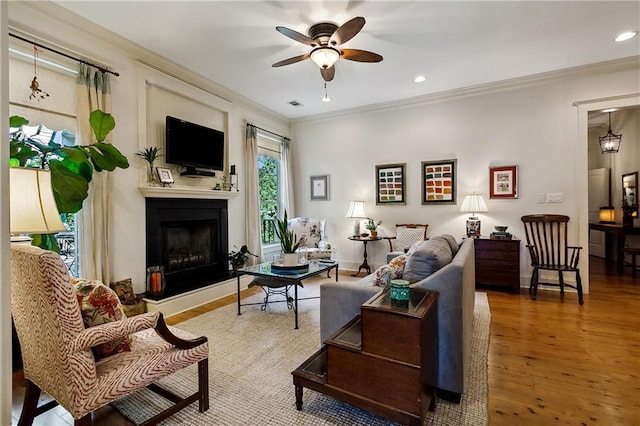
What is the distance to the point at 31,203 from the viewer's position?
160 centimetres

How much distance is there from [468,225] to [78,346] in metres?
4.63

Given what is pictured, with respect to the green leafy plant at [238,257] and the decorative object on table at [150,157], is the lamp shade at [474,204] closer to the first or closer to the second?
the green leafy plant at [238,257]

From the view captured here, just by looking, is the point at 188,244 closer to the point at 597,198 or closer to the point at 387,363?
the point at 387,363

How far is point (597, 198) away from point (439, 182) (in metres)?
4.54

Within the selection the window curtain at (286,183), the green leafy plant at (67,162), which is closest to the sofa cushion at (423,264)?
the green leafy plant at (67,162)

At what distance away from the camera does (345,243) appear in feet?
A: 18.6

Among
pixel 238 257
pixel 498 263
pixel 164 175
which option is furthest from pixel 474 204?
pixel 164 175

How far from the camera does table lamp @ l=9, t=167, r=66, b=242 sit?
1558 mm

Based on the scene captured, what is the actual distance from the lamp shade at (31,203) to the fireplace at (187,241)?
183 cm

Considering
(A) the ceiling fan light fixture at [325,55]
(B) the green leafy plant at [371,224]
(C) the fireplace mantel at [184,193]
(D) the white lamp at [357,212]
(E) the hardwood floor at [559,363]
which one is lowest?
(E) the hardwood floor at [559,363]

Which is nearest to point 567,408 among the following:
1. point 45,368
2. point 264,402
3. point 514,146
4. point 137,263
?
point 264,402

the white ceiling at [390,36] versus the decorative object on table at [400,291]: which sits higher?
the white ceiling at [390,36]

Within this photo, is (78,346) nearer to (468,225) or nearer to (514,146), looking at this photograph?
(468,225)

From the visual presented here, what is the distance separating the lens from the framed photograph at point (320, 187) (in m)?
5.82
